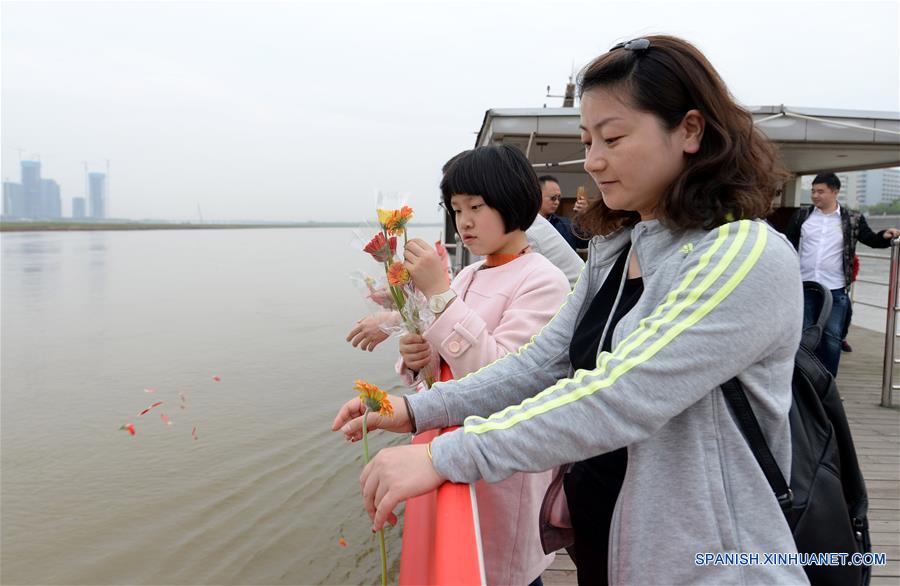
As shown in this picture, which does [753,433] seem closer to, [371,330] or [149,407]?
[371,330]

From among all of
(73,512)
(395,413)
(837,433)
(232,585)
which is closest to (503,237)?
(395,413)

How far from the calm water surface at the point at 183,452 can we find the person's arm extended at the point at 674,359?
1.25 metres

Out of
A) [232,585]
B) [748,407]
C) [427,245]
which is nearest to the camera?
[748,407]

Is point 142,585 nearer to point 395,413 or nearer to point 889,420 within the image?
point 395,413

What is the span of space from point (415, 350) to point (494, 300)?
33 cm

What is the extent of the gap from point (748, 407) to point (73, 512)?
5.72 meters

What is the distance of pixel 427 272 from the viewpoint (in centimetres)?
182

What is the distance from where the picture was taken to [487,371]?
1438 millimetres

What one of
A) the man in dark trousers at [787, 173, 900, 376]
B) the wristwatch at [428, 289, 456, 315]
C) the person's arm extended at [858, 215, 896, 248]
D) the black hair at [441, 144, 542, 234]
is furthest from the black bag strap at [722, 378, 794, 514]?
the person's arm extended at [858, 215, 896, 248]

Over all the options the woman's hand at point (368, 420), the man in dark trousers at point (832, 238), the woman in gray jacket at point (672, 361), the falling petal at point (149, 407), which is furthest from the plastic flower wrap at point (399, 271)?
the falling petal at point (149, 407)

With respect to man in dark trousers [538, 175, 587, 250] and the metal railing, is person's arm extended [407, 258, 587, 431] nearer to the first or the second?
man in dark trousers [538, 175, 587, 250]

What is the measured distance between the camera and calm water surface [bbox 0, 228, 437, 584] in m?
4.38

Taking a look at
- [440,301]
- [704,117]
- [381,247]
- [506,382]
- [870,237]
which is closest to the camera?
[704,117]

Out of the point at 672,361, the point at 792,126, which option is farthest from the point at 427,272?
the point at 792,126
